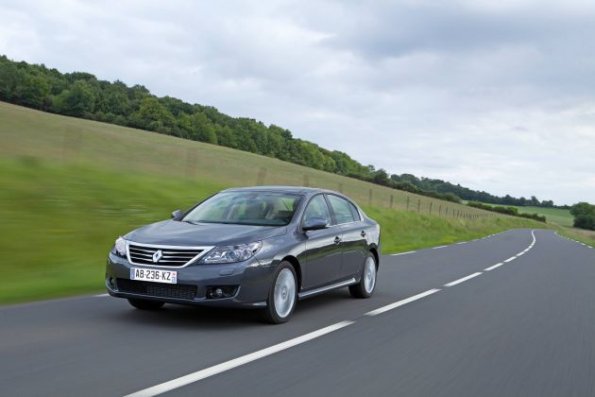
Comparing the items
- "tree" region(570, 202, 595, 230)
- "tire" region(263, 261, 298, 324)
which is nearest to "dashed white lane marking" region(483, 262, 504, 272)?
"tire" region(263, 261, 298, 324)

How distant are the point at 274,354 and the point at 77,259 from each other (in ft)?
22.9

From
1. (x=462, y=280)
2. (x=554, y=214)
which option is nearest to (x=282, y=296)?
(x=462, y=280)

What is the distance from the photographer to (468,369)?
5770mm

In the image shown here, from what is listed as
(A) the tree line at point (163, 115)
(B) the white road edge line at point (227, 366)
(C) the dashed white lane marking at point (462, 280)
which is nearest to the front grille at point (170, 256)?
(B) the white road edge line at point (227, 366)

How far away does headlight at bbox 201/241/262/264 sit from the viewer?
22.7 feet

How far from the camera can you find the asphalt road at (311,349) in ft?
16.3

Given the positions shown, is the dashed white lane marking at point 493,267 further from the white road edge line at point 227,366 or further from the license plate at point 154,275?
the license plate at point 154,275

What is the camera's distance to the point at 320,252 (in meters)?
8.40

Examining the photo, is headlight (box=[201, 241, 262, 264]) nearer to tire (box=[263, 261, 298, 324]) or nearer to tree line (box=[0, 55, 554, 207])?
tire (box=[263, 261, 298, 324])

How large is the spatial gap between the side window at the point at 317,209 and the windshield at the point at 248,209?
0.59 feet

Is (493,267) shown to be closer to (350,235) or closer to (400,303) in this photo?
(400,303)

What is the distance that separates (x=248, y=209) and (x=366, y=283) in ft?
8.26

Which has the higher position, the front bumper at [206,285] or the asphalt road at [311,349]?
the front bumper at [206,285]

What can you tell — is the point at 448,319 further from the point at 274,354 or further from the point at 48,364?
the point at 48,364
